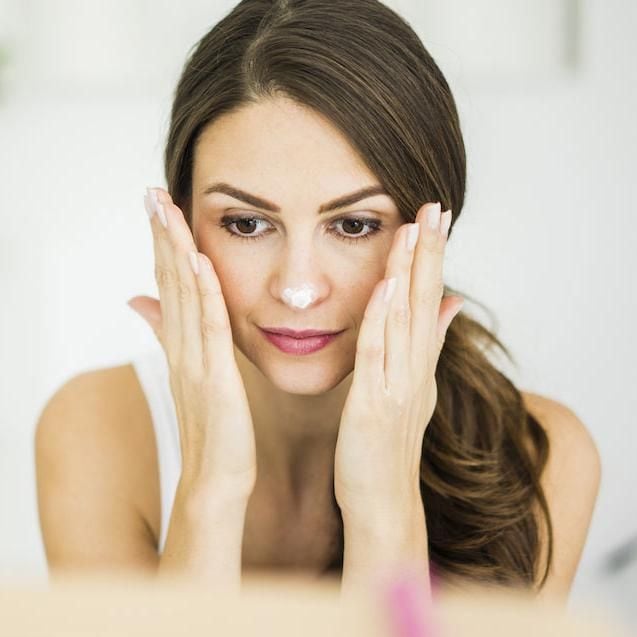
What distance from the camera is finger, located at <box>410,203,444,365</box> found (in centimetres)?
99

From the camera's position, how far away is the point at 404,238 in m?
0.98

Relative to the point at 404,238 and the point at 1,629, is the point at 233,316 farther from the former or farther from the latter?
the point at 1,629

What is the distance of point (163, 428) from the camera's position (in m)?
1.33

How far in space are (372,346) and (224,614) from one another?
0.87 meters

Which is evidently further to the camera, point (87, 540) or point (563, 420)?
point (563, 420)

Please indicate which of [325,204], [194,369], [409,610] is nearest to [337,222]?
[325,204]

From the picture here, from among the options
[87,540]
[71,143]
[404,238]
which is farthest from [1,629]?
[71,143]

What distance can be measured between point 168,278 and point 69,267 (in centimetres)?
139

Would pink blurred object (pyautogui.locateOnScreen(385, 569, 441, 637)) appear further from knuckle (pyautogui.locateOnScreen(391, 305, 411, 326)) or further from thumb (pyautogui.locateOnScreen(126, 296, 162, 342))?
thumb (pyautogui.locateOnScreen(126, 296, 162, 342))

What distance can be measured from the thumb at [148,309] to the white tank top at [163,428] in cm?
20

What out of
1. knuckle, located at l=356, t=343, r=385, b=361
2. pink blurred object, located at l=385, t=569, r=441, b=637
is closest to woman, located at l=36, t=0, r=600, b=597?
knuckle, located at l=356, t=343, r=385, b=361

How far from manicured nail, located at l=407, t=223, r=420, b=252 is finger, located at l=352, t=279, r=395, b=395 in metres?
0.05

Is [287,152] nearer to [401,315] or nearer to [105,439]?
[401,315]

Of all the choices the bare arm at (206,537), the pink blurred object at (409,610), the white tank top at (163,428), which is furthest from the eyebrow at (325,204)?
the pink blurred object at (409,610)
